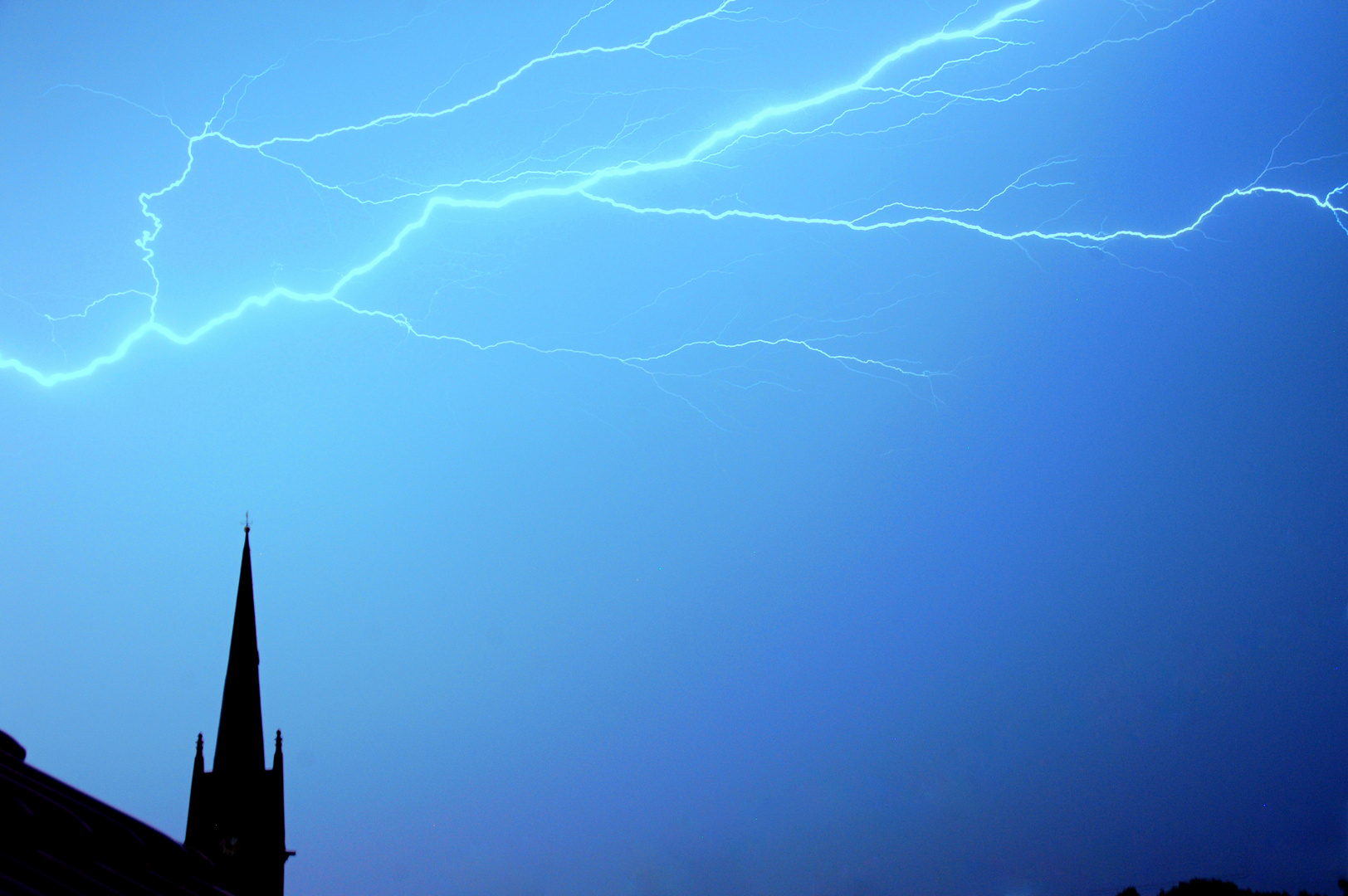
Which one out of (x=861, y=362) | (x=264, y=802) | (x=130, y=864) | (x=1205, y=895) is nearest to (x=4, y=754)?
(x=130, y=864)

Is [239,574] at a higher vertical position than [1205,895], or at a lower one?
higher

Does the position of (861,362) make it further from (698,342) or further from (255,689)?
(255,689)

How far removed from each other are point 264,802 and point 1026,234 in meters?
15.9

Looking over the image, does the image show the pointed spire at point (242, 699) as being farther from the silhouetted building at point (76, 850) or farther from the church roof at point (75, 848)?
the church roof at point (75, 848)

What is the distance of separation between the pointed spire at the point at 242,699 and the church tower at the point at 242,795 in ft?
→ 0.04

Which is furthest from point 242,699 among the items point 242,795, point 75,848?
point 75,848

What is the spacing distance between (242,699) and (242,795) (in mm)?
1684

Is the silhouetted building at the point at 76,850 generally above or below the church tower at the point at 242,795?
below

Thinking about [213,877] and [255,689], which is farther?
[255,689]

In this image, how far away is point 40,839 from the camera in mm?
4371

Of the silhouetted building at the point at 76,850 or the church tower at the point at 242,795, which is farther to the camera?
the church tower at the point at 242,795

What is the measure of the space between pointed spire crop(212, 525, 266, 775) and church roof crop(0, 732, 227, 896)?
13.2 meters

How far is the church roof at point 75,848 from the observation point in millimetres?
3738

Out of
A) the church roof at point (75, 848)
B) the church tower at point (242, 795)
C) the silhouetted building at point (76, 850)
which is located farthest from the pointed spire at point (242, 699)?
the church roof at point (75, 848)
